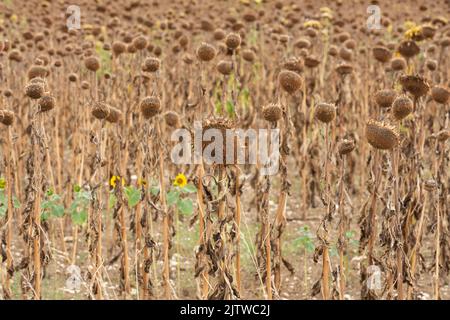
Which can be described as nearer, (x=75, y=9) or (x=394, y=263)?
(x=394, y=263)

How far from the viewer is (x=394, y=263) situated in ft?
9.37

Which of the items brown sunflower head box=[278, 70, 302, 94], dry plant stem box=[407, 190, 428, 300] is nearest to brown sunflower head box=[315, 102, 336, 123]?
brown sunflower head box=[278, 70, 302, 94]

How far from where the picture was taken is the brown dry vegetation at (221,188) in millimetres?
2941

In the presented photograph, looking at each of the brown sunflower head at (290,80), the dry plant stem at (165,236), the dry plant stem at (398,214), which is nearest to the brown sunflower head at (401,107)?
the dry plant stem at (398,214)

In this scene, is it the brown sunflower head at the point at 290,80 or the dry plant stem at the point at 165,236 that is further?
the dry plant stem at the point at 165,236

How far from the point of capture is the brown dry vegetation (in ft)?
9.65

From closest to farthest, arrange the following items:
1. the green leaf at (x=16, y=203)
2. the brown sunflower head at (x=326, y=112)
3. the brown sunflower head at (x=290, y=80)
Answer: the brown sunflower head at (x=326, y=112), the brown sunflower head at (x=290, y=80), the green leaf at (x=16, y=203)

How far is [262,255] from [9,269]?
4.11 feet

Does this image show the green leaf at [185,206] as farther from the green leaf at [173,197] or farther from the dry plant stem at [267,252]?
the dry plant stem at [267,252]

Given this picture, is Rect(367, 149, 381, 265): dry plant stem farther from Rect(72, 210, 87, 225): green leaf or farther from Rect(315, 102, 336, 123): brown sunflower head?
Rect(72, 210, 87, 225): green leaf

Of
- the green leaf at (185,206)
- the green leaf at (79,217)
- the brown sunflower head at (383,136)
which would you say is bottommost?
the green leaf at (79,217)

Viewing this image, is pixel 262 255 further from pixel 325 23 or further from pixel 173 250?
A: pixel 325 23

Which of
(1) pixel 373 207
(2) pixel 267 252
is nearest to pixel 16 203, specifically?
(2) pixel 267 252
